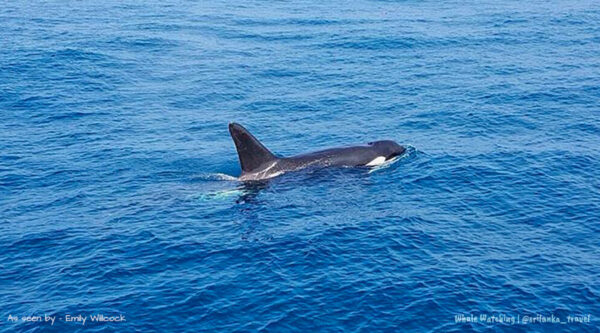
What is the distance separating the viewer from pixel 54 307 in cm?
3306

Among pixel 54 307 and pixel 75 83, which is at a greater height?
pixel 75 83

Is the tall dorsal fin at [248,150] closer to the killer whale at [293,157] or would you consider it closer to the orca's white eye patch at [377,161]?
the killer whale at [293,157]

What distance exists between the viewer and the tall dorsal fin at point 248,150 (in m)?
46.3

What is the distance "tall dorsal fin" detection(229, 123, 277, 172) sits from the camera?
1822 inches

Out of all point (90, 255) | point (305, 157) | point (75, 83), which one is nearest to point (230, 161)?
point (305, 157)

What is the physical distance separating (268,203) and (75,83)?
35016mm

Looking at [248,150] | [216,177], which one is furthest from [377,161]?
[216,177]

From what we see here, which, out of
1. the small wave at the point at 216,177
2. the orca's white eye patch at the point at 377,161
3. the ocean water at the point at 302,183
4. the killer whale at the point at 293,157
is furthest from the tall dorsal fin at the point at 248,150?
the orca's white eye patch at the point at 377,161

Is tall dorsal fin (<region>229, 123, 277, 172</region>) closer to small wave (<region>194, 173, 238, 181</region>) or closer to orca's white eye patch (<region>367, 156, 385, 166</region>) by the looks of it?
small wave (<region>194, 173, 238, 181</region>)

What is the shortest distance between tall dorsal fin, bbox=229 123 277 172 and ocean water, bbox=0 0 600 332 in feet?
5.26

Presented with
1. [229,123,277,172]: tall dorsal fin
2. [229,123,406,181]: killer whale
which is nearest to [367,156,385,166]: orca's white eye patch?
[229,123,406,181]: killer whale

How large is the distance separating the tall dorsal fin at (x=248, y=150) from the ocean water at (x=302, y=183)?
5.26 ft

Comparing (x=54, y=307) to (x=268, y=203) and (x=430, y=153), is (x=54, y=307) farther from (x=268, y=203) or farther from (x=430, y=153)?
(x=430, y=153)

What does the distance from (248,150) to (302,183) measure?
13.0 ft
